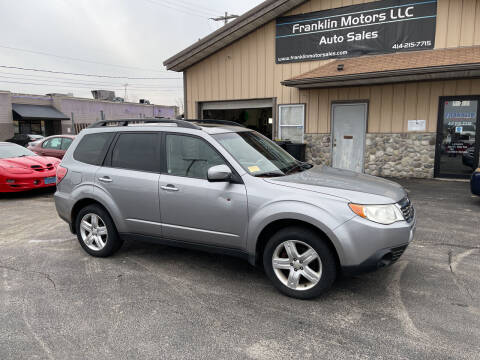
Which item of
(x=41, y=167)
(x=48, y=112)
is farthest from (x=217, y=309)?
(x=48, y=112)

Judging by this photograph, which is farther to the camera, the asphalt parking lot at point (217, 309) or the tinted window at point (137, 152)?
the tinted window at point (137, 152)

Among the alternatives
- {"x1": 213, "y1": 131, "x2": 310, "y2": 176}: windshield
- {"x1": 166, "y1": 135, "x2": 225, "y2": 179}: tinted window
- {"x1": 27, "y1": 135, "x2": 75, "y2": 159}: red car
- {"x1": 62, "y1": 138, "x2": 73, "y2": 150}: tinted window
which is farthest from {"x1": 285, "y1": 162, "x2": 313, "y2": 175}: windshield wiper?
{"x1": 62, "y1": 138, "x2": 73, "y2": 150}: tinted window

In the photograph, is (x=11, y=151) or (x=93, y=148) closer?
(x=93, y=148)

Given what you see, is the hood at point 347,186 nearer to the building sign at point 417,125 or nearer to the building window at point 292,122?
the building sign at point 417,125

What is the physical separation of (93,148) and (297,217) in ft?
9.63

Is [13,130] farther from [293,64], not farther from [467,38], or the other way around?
[467,38]

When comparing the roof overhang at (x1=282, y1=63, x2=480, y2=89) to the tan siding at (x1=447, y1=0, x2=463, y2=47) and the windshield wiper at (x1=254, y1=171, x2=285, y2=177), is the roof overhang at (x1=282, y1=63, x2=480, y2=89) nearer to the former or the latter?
the tan siding at (x1=447, y1=0, x2=463, y2=47)

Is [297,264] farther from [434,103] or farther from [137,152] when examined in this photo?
[434,103]

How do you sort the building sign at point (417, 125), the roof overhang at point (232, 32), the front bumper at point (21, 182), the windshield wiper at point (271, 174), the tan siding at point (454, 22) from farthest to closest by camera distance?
the roof overhang at point (232, 32), the building sign at point (417, 125), the tan siding at point (454, 22), the front bumper at point (21, 182), the windshield wiper at point (271, 174)

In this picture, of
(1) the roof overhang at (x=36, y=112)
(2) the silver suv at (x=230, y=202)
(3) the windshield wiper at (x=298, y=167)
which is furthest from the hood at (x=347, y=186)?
(1) the roof overhang at (x=36, y=112)

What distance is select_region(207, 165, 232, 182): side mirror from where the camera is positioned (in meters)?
3.57

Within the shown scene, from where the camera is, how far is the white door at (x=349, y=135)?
37.1 ft

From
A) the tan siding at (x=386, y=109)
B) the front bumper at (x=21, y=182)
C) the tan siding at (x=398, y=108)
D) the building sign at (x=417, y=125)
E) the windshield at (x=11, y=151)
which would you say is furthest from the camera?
the tan siding at (x=386, y=109)

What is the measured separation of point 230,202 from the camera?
365 centimetres
